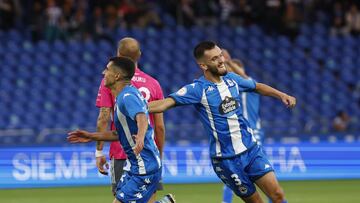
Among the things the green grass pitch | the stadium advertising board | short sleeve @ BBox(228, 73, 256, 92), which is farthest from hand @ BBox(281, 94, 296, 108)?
the stadium advertising board

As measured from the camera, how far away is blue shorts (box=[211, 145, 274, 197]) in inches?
333

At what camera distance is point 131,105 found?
7.66 meters

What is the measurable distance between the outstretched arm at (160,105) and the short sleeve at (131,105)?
450 millimetres

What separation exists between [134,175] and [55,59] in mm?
12586

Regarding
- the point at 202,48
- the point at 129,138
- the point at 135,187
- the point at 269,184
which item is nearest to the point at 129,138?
the point at 129,138

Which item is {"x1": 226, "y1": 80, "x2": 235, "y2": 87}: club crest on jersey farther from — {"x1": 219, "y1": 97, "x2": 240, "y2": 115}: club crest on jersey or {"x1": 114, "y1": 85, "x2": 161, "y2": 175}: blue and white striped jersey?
{"x1": 114, "y1": 85, "x2": 161, "y2": 175}: blue and white striped jersey

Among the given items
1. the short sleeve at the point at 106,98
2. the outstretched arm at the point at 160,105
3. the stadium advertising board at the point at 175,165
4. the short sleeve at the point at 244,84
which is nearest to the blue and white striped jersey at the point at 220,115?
the outstretched arm at the point at 160,105

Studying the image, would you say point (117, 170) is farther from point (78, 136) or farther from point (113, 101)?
point (78, 136)

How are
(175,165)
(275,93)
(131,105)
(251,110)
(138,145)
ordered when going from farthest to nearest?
1. (175,165)
2. (251,110)
3. (275,93)
4. (131,105)
5. (138,145)

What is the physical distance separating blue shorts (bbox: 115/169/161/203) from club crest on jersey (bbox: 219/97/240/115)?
3.25 ft

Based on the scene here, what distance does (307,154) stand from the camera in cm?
1519

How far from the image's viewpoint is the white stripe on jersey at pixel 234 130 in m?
8.47

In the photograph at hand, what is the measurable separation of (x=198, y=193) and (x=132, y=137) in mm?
5716

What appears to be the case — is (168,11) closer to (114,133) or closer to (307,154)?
(307,154)
